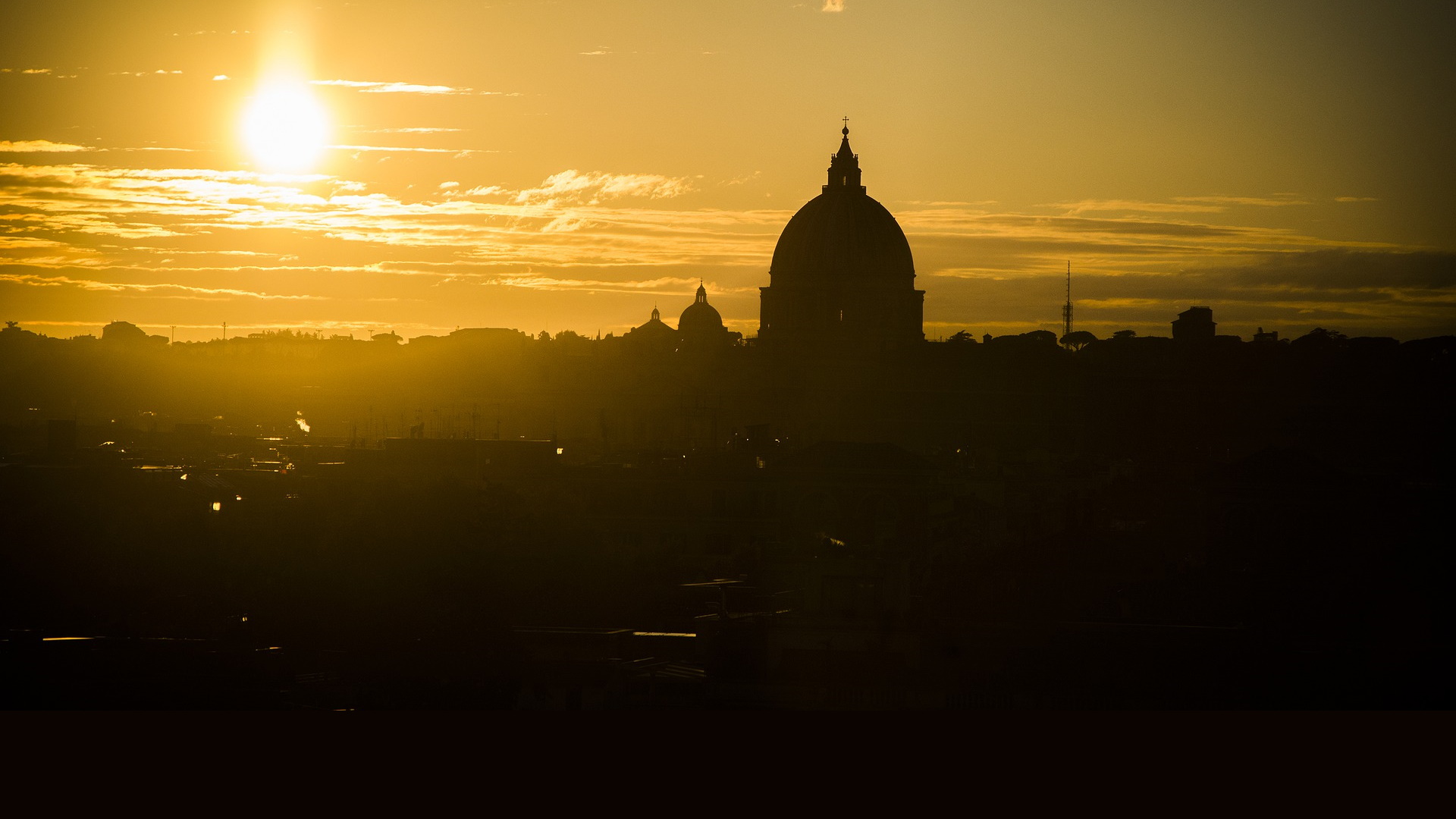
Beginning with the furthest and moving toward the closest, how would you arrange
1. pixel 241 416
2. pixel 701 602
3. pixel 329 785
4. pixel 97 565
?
pixel 241 416, pixel 701 602, pixel 97 565, pixel 329 785

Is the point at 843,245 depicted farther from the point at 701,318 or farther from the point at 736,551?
the point at 736,551

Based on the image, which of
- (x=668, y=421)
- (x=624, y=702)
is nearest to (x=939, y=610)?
(x=624, y=702)

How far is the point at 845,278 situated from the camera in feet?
195

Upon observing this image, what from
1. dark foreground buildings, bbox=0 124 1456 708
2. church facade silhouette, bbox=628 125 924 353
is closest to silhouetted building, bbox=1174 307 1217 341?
dark foreground buildings, bbox=0 124 1456 708

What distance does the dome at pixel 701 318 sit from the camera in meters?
64.9

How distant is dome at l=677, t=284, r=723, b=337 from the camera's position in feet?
213

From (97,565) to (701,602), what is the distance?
5.53 metres

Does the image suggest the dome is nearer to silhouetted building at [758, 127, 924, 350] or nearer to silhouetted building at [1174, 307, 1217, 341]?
silhouetted building at [758, 127, 924, 350]

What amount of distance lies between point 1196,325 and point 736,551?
29652mm

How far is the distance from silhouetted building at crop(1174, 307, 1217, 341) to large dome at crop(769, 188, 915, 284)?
11597 mm

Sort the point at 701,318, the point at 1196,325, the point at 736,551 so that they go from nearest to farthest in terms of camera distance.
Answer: the point at 736,551
the point at 1196,325
the point at 701,318

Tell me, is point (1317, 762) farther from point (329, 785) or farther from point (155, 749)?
point (155, 749)

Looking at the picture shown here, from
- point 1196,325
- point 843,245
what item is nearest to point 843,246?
point 843,245

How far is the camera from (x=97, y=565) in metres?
15.1
